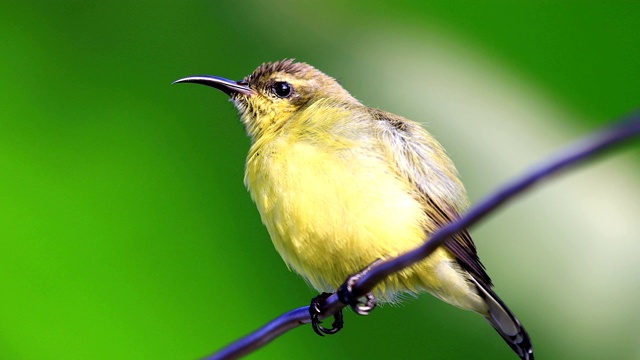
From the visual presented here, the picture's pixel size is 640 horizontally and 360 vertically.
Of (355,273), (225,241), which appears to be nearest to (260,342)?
(355,273)

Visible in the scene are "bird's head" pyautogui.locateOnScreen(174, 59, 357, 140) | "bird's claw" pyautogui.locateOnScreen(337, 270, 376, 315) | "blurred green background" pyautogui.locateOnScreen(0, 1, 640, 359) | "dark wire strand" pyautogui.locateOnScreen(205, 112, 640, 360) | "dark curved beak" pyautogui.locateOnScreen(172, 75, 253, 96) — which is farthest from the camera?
"dark curved beak" pyautogui.locateOnScreen(172, 75, 253, 96)

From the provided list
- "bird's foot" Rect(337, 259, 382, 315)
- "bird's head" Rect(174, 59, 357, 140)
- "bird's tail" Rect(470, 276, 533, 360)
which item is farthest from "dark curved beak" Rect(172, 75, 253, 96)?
"bird's tail" Rect(470, 276, 533, 360)

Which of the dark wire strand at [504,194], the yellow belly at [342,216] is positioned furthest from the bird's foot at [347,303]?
the dark wire strand at [504,194]

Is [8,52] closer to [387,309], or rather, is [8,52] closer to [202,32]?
[202,32]

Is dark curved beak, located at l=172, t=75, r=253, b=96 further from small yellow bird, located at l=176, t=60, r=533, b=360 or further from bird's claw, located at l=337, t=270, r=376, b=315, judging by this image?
bird's claw, located at l=337, t=270, r=376, b=315

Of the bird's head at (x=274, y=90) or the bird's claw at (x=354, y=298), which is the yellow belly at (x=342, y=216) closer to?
the bird's claw at (x=354, y=298)

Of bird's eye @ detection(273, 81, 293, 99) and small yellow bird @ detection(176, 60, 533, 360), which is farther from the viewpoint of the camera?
bird's eye @ detection(273, 81, 293, 99)
